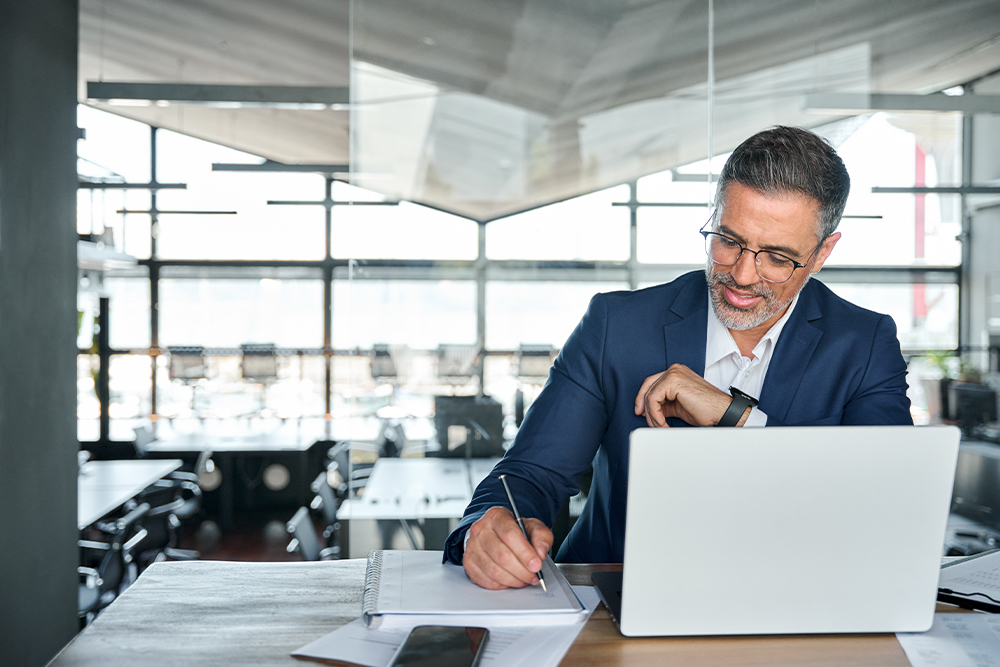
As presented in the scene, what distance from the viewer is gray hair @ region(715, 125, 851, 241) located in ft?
4.30

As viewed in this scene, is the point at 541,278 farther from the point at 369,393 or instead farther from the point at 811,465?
the point at 811,465

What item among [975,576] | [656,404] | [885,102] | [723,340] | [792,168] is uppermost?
[885,102]

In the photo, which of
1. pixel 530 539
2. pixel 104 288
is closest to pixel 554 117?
pixel 530 539

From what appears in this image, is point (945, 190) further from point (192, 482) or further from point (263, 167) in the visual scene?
point (192, 482)

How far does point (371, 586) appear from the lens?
1021mm

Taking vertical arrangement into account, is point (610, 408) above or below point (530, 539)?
above

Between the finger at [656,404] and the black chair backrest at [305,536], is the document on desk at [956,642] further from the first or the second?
the black chair backrest at [305,536]

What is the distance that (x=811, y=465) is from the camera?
848mm

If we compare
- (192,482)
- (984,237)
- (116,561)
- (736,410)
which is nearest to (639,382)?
(736,410)

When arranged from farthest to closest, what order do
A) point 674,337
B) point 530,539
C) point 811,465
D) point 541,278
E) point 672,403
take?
point 541,278, point 674,337, point 672,403, point 530,539, point 811,465

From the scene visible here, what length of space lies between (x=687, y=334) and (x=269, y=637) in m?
1.01

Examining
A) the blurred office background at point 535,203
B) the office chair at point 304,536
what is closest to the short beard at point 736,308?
the blurred office background at point 535,203

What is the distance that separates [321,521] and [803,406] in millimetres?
6264

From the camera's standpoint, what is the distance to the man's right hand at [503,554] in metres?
1.03
